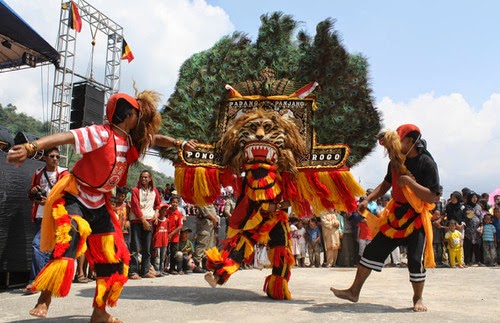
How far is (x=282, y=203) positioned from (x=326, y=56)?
92.1 inches

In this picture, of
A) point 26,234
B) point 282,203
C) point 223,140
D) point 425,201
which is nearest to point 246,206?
point 282,203

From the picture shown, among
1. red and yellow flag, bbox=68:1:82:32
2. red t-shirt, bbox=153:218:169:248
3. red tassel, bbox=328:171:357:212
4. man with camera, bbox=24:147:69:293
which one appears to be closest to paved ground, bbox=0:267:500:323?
man with camera, bbox=24:147:69:293

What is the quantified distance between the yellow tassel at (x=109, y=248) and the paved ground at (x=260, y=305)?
20.2 inches

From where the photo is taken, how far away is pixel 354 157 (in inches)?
247

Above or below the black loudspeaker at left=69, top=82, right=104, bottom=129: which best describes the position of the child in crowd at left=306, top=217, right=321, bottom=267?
below

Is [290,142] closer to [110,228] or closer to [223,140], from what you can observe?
[223,140]

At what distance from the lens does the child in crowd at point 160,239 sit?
294 inches

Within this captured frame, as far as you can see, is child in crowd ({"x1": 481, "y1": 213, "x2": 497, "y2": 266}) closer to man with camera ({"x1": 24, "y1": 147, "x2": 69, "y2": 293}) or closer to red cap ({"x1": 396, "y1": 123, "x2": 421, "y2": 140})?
red cap ({"x1": 396, "y1": 123, "x2": 421, "y2": 140})

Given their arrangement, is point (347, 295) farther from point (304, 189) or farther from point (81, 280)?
point (81, 280)

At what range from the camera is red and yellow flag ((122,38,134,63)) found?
20.1m

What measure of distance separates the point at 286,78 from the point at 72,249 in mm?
3792

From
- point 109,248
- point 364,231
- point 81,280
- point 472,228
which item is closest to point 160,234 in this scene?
point 81,280

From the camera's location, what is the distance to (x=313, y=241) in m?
10.7

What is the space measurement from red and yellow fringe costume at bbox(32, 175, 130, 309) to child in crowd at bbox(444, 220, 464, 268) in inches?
328
